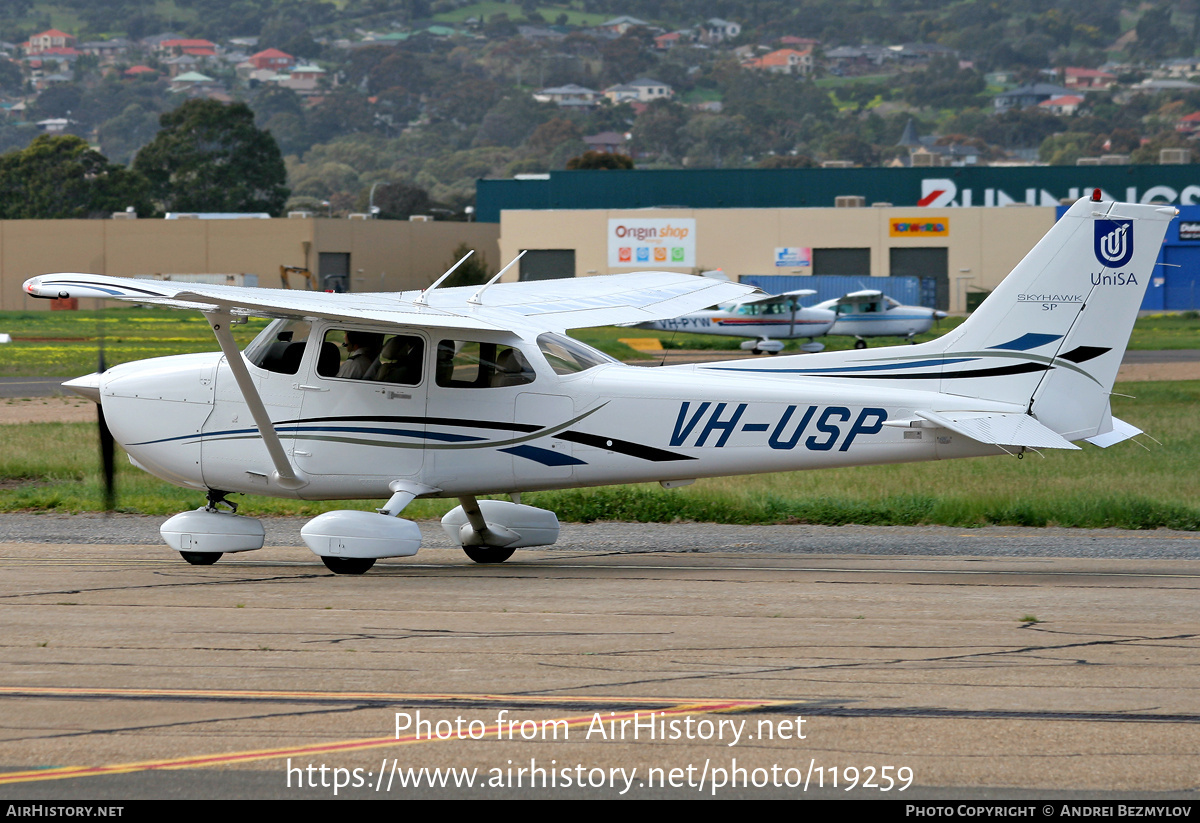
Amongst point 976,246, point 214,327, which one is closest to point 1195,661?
point 214,327

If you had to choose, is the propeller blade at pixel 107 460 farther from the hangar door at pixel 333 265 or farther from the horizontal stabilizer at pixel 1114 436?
the hangar door at pixel 333 265

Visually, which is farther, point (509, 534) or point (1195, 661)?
point (509, 534)

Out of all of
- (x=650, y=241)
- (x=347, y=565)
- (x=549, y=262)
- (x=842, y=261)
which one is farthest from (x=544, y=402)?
(x=549, y=262)

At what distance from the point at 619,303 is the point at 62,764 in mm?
7948

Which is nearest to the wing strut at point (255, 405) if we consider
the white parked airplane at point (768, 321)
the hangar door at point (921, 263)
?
the white parked airplane at point (768, 321)

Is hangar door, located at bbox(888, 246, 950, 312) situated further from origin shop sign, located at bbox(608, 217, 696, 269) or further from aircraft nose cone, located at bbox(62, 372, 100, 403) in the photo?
aircraft nose cone, located at bbox(62, 372, 100, 403)

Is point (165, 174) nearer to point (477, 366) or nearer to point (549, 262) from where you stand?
point (549, 262)

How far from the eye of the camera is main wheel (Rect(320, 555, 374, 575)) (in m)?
10.9

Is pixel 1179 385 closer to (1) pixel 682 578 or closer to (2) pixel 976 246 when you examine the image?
(1) pixel 682 578

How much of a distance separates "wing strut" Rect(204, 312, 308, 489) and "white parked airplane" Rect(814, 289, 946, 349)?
38.8 metres

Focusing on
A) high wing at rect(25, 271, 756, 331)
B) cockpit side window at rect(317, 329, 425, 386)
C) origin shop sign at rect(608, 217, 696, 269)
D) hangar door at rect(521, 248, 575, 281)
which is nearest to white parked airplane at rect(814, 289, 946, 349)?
origin shop sign at rect(608, 217, 696, 269)

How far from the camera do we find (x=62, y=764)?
19.4 feet

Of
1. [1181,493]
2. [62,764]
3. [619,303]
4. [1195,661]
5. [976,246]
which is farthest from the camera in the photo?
[976,246]
